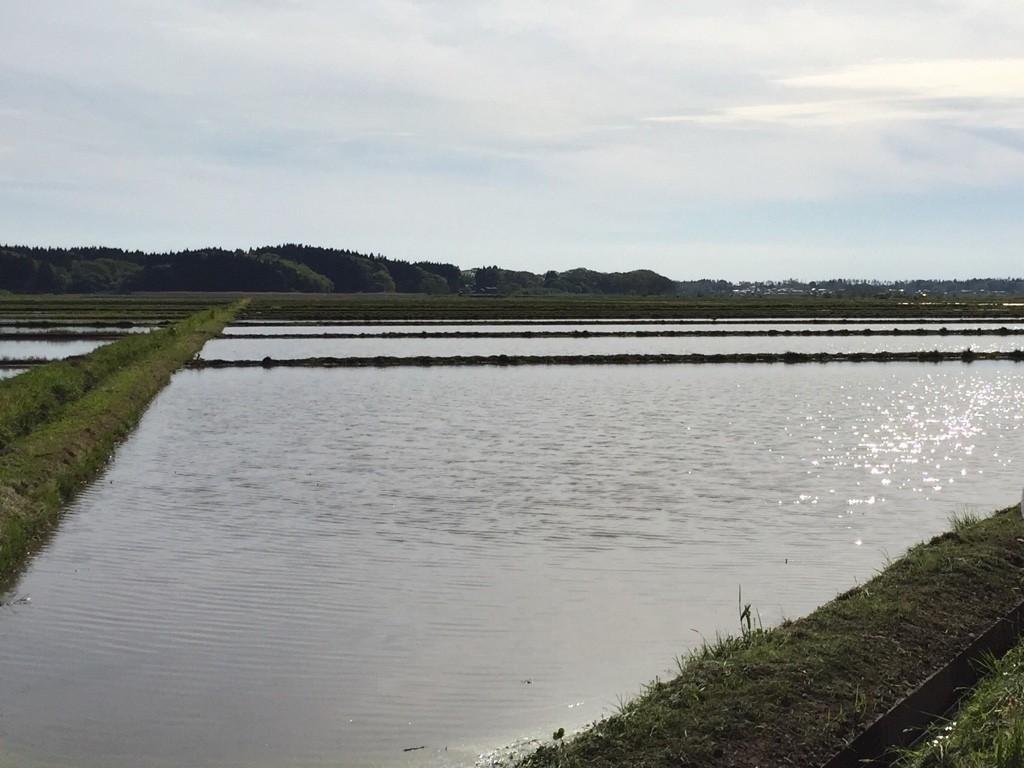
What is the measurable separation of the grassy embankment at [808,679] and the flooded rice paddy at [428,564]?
0.78m

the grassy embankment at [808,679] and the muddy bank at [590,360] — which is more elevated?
the muddy bank at [590,360]

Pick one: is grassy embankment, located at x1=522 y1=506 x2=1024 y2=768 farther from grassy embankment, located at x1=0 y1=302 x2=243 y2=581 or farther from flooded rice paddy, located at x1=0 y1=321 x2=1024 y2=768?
grassy embankment, located at x1=0 y1=302 x2=243 y2=581

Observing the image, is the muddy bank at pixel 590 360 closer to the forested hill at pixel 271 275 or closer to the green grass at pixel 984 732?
the green grass at pixel 984 732

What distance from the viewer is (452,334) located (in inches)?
1645

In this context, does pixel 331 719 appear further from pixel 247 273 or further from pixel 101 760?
pixel 247 273

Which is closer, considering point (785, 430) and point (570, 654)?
point (570, 654)

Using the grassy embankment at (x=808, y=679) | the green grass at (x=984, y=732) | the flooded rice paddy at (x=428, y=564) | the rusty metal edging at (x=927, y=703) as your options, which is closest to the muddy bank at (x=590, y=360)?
the flooded rice paddy at (x=428, y=564)

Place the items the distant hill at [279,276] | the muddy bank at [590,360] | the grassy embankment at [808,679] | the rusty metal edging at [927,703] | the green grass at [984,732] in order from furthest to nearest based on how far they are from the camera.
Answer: the distant hill at [279,276] < the muddy bank at [590,360] < the rusty metal edging at [927,703] < the grassy embankment at [808,679] < the green grass at [984,732]

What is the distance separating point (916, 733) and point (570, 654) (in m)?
2.22

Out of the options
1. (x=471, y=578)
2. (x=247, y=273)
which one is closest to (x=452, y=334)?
(x=471, y=578)

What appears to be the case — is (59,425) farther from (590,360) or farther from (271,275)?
(271,275)

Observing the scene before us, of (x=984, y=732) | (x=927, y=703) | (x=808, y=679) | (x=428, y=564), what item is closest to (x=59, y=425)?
(x=428, y=564)

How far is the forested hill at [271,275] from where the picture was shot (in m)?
153

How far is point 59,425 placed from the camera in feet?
52.4
